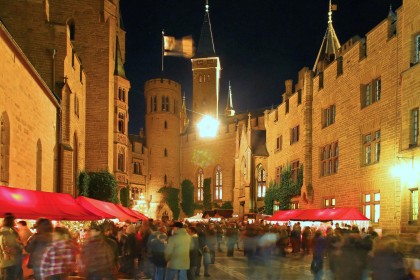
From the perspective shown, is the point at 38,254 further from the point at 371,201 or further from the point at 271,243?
the point at 371,201

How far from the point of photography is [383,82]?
2069 centimetres

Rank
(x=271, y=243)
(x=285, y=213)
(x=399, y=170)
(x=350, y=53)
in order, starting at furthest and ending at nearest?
(x=285, y=213) < (x=350, y=53) < (x=399, y=170) < (x=271, y=243)

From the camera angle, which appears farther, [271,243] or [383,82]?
[383,82]

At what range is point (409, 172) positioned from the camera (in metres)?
17.4

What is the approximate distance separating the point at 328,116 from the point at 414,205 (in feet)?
34.0

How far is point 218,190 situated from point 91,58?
35752 mm

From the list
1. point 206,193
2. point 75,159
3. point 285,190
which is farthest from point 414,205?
point 206,193

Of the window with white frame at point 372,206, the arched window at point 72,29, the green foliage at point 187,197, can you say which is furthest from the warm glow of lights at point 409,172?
the green foliage at point 187,197

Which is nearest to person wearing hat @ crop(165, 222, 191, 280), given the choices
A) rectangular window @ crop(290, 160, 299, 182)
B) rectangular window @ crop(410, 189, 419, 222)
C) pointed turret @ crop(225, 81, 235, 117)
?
rectangular window @ crop(410, 189, 419, 222)

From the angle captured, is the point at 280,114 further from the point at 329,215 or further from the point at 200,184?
the point at 200,184

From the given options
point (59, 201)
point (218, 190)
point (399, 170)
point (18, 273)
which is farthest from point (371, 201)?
point (218, 190)

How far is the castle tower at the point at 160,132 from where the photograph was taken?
231ft

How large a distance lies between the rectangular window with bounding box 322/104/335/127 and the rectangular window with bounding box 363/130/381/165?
3912mm

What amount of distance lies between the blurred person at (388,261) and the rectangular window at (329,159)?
62.1ft
